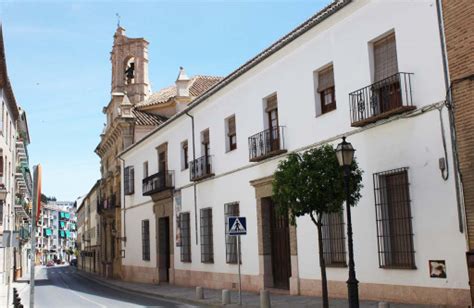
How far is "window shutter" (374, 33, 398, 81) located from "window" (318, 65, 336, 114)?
168 centimetres

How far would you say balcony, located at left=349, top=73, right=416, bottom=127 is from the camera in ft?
37.4

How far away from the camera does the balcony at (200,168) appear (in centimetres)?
2123

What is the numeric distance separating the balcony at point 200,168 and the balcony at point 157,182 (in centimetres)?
287

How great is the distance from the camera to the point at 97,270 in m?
47.2

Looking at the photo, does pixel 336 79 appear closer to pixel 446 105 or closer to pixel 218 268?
pixel 446 105

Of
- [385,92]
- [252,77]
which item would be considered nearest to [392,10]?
[385,92]

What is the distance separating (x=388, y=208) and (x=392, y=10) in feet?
13.8

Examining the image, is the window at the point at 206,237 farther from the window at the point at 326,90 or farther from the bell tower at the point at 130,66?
the bell tower at the point at 130,66

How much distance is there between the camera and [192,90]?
33.9m

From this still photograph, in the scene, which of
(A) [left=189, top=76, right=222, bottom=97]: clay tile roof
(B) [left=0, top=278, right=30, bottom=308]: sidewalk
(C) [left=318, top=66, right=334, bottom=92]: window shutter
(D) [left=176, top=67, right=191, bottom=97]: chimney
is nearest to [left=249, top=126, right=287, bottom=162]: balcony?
(C) [left=318, top=66, right=334, bottom=92]: window shutter

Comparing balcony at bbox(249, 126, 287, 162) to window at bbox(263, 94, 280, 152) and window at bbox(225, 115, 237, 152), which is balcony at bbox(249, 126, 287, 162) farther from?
window at bbox(225, 115, 237, 152)

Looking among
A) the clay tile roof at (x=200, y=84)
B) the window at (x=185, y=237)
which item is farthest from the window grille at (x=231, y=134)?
the clay tile roof at (x=200, y=84)

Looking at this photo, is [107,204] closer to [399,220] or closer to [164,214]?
[164,214]

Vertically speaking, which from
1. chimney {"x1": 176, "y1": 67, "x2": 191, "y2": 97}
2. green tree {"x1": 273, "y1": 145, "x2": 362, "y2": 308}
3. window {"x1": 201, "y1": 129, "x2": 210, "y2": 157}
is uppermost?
chimney {"x1": 176, "y1": 67, "x2": 191, "y2": 97}
